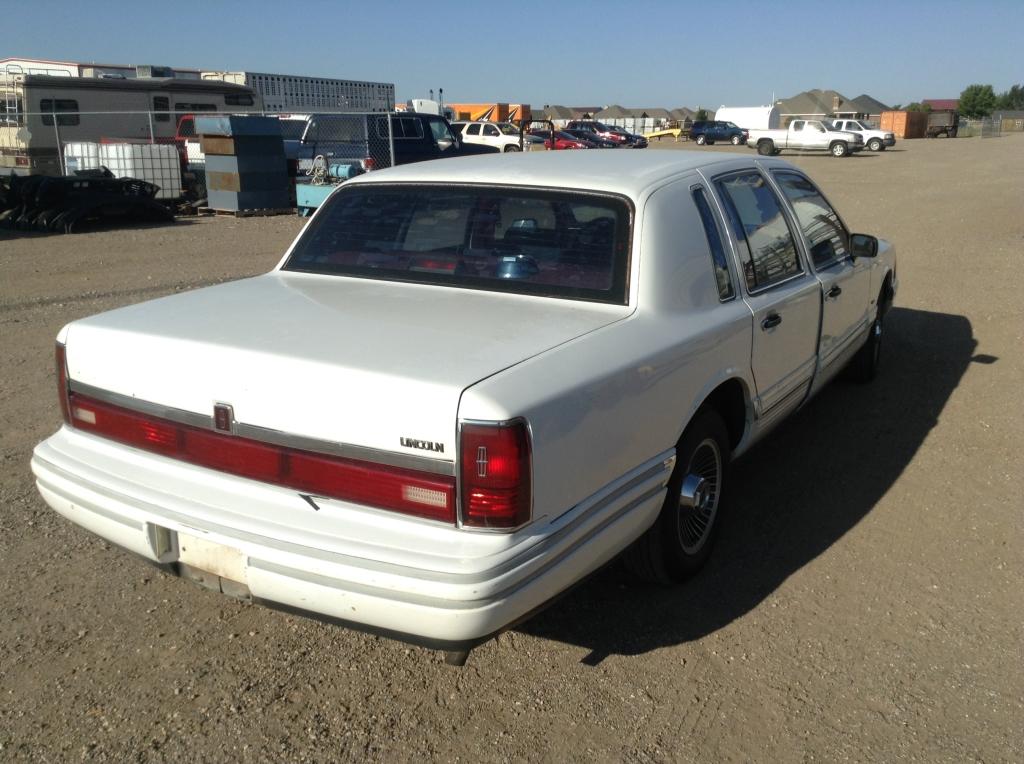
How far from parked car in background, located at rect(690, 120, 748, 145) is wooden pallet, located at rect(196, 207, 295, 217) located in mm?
36406

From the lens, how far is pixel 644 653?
3.29 meters

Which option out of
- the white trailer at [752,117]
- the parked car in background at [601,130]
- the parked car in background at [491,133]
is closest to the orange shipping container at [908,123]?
the white trailer at [752,117]

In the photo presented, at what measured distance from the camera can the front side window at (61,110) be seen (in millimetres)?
20469

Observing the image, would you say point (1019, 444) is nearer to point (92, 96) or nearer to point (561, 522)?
point (561, 522)

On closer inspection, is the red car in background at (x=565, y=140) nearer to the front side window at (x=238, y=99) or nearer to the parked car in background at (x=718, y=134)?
the parked car in background at (x=718, y=134)

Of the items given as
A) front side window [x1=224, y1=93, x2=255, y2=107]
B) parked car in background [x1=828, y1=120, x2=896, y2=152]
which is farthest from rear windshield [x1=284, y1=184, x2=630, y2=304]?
parked car in background [x1=828, y1=120, x2=896, y2=152]

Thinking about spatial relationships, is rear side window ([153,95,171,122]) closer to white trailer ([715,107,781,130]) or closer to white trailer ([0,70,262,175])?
white trailer ([0,70,262,175])

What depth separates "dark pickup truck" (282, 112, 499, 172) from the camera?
59.1 ft

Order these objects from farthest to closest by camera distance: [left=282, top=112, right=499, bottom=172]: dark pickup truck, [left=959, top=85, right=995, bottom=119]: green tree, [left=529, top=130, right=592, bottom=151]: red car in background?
[left=959, top=85, right=995, bottom=119]: green tree < [left=529, top=130, right=592, bottom=151]: red car in background < [left=282, top=112, right=499, bottom=172]: dark pickup truck

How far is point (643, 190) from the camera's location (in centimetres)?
354

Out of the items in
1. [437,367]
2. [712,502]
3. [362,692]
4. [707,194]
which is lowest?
[362,692]

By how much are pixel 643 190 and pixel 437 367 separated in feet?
4.34

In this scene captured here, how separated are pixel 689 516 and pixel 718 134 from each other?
49849 mm

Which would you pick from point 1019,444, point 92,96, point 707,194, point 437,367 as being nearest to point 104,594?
point 437,367
